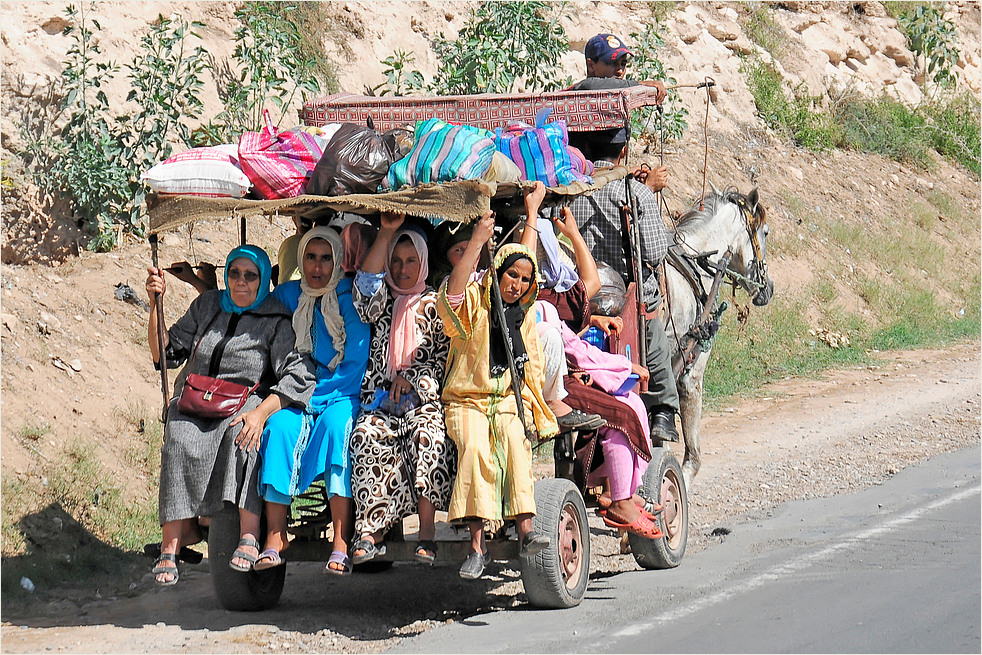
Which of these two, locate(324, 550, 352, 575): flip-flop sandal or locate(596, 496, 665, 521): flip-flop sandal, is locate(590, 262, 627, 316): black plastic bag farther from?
locate(324, 550, 352, 575): flip-flop sandal

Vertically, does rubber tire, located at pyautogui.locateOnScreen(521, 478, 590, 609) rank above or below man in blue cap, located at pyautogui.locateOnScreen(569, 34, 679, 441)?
below

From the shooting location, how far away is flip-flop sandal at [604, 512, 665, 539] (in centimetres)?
615

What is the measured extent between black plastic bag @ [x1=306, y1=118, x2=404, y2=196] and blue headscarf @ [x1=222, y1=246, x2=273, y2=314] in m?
0.40

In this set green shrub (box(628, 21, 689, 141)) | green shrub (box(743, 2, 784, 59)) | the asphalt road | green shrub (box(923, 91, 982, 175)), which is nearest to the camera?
the asphalt road

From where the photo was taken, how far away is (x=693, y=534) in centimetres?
748

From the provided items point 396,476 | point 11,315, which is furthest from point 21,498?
point 396,476

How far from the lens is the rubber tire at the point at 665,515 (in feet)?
21.2

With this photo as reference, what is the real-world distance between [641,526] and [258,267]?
2416mm

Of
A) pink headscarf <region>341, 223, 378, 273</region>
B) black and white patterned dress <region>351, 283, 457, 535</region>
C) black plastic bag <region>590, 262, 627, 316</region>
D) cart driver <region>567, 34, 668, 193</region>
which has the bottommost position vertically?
black and white patterned dress <region>351, 283, 457, 535</region>

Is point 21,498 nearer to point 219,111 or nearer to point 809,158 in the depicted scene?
point 219,111

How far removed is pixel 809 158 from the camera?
19.0 metres

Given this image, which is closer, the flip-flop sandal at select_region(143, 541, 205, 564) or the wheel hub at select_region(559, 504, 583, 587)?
the flip-flop sandal at select_region(143, 541, 205, 564)

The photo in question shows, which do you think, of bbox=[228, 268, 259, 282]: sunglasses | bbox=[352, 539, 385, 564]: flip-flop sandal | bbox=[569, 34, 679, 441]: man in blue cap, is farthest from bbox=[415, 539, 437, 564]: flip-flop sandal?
bbox=[569, 34, 679, 441]: man in blue cap

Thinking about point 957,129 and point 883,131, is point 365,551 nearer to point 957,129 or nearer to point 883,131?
point 883,131
